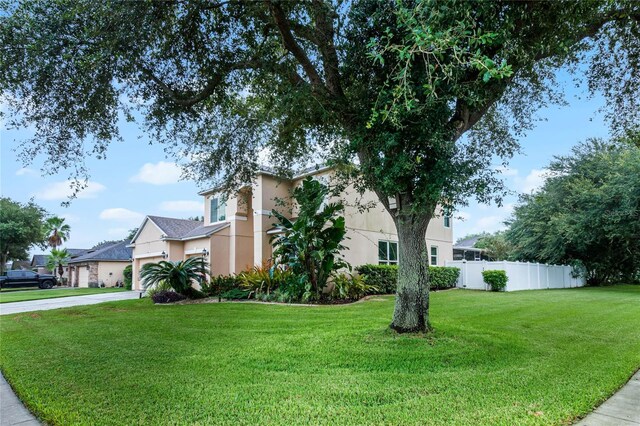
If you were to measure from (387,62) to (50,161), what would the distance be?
685cm

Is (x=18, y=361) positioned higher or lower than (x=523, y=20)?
lower

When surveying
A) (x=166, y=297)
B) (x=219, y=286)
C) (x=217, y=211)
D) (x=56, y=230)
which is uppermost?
(x=56, y=230)

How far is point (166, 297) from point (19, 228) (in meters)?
30.3

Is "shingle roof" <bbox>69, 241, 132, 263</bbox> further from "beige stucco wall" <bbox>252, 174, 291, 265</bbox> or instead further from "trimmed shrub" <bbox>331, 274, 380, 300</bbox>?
"trimmed shrub" <bbox>331, 274, 380, 300</bbox>

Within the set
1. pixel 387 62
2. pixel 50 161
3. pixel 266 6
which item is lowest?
pixel 50 161

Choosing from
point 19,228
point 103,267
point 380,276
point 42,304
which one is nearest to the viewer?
point 380,276

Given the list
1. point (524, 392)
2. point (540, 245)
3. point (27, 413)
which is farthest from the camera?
point (540, 245)

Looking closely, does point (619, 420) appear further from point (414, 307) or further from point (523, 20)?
point (523, 20)

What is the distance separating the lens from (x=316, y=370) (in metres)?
5.42

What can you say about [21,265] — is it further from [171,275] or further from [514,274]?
[514,274]

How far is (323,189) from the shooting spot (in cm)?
843

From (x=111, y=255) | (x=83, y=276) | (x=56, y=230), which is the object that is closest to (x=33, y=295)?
(x=111, y=255)

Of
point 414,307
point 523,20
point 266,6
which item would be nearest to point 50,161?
point 266,6

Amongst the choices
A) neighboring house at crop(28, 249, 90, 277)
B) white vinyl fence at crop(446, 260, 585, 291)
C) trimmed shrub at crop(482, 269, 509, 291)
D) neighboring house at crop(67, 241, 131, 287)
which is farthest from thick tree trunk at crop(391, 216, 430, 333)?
neighboring house at crop(28, 249, 90, 277)
